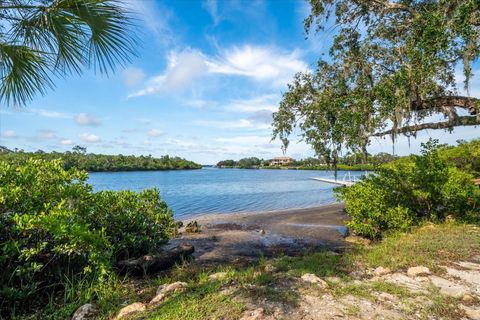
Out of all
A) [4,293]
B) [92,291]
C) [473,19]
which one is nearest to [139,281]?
[92,291]

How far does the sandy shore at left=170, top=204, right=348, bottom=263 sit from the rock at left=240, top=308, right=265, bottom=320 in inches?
163

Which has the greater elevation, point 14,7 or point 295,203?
point 14,7

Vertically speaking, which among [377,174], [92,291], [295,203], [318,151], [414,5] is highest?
[414,5]

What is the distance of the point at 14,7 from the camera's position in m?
2.41

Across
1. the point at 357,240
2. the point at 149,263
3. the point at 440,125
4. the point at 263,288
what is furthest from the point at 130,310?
the point at 357,240

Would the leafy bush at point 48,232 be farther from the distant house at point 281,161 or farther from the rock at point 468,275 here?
the distant house at point 281,161

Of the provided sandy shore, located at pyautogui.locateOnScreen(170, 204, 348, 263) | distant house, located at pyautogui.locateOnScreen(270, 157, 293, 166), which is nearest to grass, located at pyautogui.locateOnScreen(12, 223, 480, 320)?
sandy shore, located at pyautogui.locateOnScreen(170, 204, 348, 263)

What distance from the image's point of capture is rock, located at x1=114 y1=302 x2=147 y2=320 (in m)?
3.13

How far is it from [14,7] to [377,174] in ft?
33.1

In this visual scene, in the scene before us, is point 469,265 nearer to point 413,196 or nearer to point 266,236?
point 413,196

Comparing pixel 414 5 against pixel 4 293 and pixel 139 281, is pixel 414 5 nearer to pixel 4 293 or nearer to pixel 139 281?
pixel 139 281

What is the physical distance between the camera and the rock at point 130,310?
10.3 feet

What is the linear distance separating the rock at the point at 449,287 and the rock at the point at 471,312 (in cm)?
30

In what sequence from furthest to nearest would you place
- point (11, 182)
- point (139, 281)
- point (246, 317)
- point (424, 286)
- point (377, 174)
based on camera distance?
1. point (377, 174)
2. point (139, 281)
3. point (11, 182)
4. point (424, 286)
5. point (246, 317)
